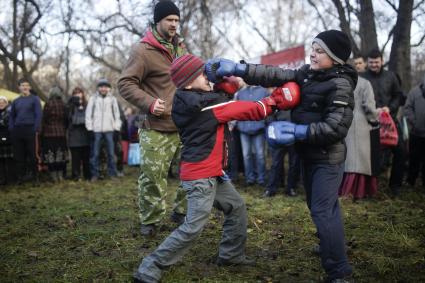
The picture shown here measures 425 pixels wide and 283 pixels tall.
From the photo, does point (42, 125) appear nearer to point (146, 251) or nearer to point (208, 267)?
point (146, 251)

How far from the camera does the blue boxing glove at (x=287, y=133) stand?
3416 millimetres

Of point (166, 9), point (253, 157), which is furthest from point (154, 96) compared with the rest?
point (253, 157)

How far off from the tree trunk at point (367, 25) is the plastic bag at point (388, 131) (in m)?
2.30

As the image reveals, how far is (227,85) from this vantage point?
11.9 ft

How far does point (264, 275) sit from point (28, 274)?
208cm

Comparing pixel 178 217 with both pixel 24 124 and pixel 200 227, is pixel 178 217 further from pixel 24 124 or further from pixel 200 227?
pixel 24 124

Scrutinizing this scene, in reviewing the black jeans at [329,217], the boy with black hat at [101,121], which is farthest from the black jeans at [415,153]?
the boy with black hat at [101,121]

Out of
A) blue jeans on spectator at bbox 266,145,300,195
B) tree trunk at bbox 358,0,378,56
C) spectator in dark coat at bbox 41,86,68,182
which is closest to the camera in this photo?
blue jeans on spectator at bbox 266,145,300,195

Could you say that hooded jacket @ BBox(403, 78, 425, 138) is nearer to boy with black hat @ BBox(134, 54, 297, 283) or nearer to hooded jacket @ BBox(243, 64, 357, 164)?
hooded jacket @ BBox(243, 64, 357, 164)

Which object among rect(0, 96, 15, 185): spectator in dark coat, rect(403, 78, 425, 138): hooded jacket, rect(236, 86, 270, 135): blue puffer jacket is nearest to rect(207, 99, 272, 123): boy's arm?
rect(403, 78, 425, 138): hooded jacket

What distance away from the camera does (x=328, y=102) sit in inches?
135

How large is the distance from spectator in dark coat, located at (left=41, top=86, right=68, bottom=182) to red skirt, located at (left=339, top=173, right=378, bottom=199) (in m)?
6.50

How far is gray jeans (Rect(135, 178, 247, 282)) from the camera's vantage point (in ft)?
11.3

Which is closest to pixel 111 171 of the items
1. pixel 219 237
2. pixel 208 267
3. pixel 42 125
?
pixel 42 125
